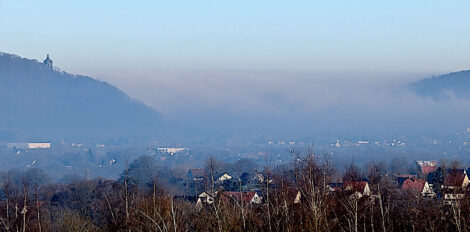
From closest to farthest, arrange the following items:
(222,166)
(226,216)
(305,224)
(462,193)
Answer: (305,224) → (226,216) → (462,193) → (222,166)

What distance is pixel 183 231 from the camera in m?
18.8

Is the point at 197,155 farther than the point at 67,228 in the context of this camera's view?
Yes

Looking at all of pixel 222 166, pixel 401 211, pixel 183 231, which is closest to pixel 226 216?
pixel 183 231

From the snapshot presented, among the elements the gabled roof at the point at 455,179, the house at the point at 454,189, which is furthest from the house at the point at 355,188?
the gabled roof at the point at 455,179

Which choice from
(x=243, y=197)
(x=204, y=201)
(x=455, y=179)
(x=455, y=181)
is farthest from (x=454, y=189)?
(x=243, y=197)

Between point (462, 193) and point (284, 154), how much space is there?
138 metres

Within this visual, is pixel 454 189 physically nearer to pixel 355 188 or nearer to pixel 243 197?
pixel 355 188

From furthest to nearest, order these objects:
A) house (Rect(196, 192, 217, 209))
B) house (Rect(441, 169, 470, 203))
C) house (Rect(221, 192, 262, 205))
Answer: house (Rect(196, 192, 217, 209)) < house (Rect(221, 192, 262, 205)) < house (Rect(441, 169, 470, 203))

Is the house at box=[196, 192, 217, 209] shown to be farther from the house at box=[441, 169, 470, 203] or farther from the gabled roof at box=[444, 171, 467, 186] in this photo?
the gabled roof at box=[444, 171, 467, 186]

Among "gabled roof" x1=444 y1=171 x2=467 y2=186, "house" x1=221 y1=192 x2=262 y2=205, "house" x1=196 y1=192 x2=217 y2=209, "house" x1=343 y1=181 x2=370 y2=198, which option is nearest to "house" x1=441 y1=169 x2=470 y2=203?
"gabled roof" x1=444 y1=171 x2=467 y2=186

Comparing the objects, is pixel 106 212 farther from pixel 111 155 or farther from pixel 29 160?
pixel 29 160

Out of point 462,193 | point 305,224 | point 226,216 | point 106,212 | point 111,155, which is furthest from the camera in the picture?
point 111,155

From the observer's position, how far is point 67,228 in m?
22.5

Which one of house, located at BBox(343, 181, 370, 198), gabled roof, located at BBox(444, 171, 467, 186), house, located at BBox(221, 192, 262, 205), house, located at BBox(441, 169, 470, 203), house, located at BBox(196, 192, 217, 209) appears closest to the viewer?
house, located at BBox(441, 169, 470, 203)
